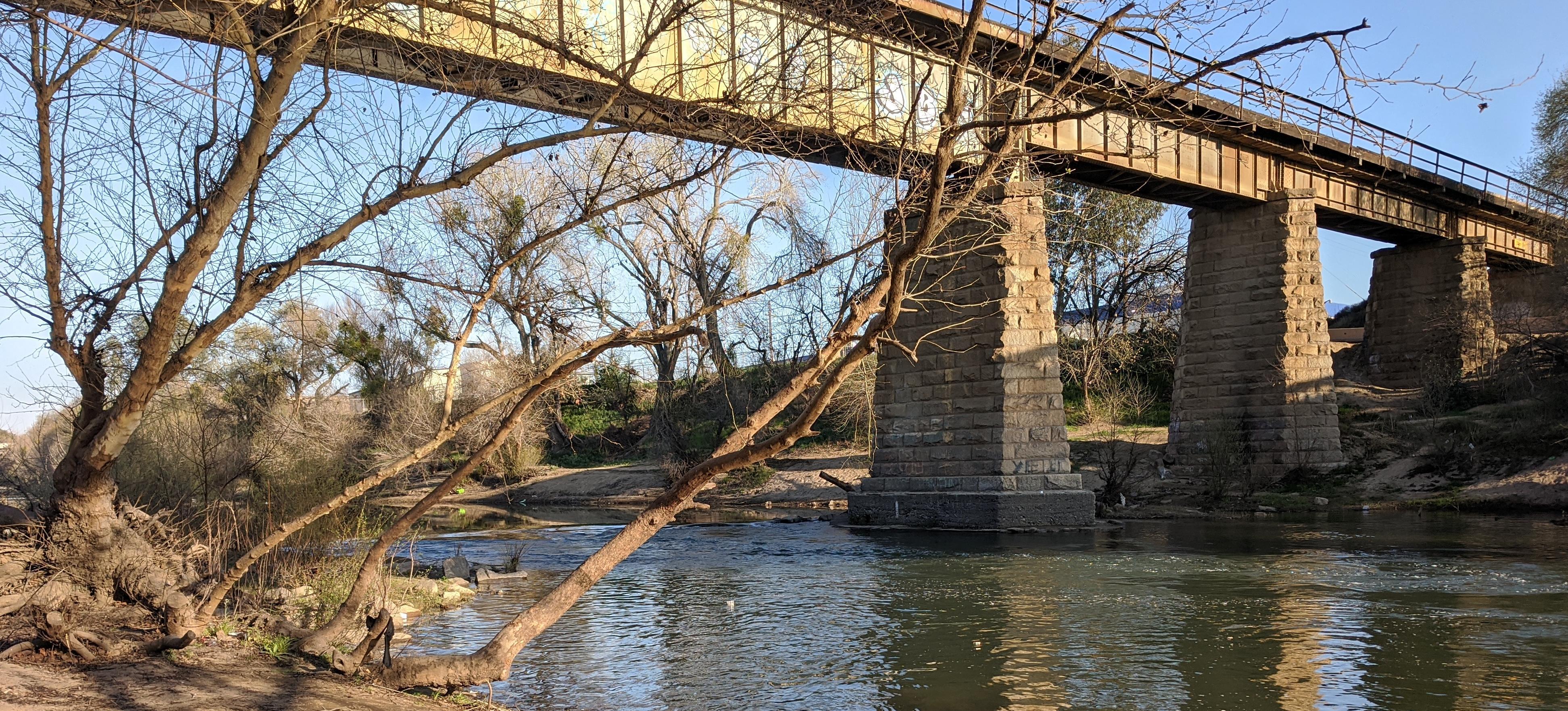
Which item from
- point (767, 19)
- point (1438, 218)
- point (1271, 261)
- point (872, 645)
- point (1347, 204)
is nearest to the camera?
point (767, 19)

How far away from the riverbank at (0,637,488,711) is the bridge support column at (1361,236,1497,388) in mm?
29770

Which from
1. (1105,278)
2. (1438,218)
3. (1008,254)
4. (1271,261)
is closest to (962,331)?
(1008,254)

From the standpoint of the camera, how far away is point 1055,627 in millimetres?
10273

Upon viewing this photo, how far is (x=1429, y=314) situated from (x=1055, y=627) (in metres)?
27.9

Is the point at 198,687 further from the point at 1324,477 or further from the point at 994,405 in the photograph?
the point at 1324,477

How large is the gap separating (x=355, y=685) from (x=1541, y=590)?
11.6 m

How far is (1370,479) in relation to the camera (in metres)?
25.1

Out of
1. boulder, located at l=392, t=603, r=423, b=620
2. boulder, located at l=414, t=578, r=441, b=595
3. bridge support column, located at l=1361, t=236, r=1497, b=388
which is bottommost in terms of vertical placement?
boulder, located at l=392, t=603, r=423, b=620

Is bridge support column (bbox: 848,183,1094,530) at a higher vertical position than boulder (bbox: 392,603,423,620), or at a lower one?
higher

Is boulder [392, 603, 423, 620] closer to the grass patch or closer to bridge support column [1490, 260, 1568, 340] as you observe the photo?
the grass patch

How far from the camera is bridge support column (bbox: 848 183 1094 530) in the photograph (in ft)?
64.1

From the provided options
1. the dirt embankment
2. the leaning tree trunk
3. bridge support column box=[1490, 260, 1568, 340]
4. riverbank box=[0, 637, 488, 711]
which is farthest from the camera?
the dirt embankment

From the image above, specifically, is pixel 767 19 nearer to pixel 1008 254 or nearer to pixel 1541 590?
pixel 1541 590

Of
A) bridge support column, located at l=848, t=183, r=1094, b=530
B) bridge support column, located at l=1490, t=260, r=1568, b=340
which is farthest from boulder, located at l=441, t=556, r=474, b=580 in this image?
bridge support column, located at l=1490, t=260, r=1568, b=340
